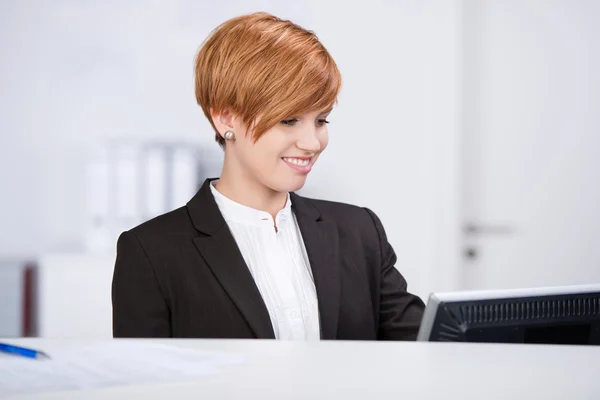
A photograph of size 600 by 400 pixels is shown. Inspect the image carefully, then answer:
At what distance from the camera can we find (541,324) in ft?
3.28

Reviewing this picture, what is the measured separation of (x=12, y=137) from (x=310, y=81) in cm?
214

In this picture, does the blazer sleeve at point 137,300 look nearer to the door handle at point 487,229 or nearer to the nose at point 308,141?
the nose at point 308,141

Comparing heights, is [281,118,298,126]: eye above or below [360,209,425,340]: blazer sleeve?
above

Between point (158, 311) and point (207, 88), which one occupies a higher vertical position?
point (207, 88)

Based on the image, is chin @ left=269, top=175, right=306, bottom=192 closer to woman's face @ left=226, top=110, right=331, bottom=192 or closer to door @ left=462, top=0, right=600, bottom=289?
woman's face @ left=226, top=110, right=331, bottom=192

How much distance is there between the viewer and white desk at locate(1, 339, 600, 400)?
2.44 ft

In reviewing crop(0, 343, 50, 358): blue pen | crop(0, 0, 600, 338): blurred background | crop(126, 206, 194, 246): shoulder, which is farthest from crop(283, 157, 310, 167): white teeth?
crop(0, 0, 600, 338): blurred background

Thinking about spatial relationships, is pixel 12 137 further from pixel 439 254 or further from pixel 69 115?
pixel 439 254

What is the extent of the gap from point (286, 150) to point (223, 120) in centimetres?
15

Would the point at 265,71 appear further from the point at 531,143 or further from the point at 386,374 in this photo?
the point at 531,143

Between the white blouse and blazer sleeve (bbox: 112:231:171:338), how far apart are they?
187 millimetres

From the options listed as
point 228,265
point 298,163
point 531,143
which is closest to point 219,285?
point 228,265

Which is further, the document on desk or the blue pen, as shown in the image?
the blue pen

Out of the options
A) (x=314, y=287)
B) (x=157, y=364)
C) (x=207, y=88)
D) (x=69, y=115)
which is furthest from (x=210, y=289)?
(x=69, y=115)
